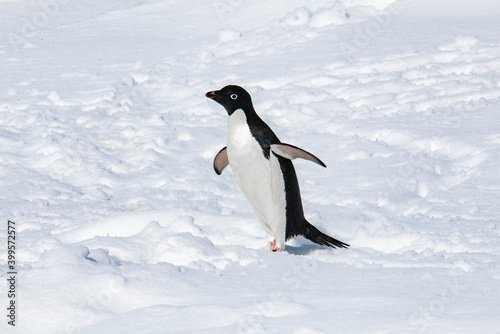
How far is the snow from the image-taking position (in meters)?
2.24

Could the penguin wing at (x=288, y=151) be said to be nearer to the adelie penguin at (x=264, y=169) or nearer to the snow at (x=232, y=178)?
the adelie penguin at (x=264, y=169)

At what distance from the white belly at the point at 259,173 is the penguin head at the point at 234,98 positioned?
0.03 metres

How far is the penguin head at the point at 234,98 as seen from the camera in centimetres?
331

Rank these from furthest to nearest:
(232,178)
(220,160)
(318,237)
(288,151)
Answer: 1. (232,178)
2. (220,160)
3. (318,237)
4. (288,151)

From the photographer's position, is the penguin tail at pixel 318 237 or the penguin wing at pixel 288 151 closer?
the penguin wing at pixel 288 151

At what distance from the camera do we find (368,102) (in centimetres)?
639

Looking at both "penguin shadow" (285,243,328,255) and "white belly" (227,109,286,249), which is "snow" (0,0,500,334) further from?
"white belly" (227,109,286,249)

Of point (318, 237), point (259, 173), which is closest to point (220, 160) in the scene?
point (259, 173)

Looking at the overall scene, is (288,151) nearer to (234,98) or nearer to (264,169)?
(264,169)

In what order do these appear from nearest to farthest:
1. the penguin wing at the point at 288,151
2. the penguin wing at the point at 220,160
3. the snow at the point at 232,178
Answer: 1. the snow at the point at 232,178
2. the penguin wing at the point at 288,151
3. the penguin wing at the point at 220,160

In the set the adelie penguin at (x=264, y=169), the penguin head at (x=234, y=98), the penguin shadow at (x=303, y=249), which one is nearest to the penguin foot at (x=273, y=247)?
the adelie penguin at (x=264, y=169)

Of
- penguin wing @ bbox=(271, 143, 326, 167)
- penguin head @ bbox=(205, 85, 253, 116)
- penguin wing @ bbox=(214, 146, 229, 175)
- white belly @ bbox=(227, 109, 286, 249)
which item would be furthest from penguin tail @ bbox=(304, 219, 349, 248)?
penguin head @ bbox=(205, 85, 253, 116)

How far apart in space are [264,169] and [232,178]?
162 centimetres

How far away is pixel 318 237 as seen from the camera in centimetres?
345
